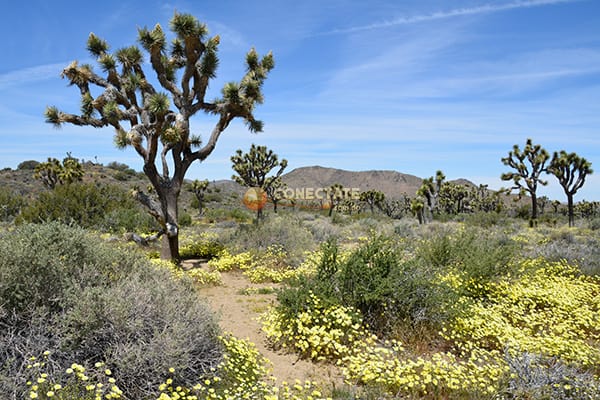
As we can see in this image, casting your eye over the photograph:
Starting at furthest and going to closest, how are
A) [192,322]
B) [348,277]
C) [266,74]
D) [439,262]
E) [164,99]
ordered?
[266,74] → [164,99] → [439,262] → [348,277] → [192,322]

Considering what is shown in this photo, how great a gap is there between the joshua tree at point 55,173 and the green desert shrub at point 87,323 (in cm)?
3388

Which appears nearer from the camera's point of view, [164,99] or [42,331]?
[42,331]

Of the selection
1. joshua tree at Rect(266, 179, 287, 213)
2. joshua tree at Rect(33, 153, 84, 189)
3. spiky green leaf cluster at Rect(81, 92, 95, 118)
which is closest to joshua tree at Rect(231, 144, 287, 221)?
joshua tree at Rect(266, 179, 287, 213)

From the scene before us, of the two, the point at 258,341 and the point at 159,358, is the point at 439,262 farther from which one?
the point at 159,358

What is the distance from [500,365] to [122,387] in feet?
13.3

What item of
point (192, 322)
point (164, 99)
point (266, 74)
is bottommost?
point (192, 322)

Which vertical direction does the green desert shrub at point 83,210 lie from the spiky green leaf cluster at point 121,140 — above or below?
below

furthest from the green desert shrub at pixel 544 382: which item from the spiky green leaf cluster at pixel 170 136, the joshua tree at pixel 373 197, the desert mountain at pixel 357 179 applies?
the desert mountain at pixel 357 179

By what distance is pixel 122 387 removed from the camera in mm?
3500

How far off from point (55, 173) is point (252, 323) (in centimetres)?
3574

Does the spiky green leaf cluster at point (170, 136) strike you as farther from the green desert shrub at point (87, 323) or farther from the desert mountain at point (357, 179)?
the desert mountain at point (357, 179)

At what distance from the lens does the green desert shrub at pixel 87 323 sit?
348cm

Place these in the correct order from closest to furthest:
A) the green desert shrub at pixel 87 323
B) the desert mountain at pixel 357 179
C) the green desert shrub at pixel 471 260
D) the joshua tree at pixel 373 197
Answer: the green desert shrub at pixel 87 323
the green desert shrub at pixel 471 260
the joshua tree at pixel 373 197
the desert mountain at pixel 357 179

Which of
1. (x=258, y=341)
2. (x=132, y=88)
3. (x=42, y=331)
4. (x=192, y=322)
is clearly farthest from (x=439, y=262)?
(x=132, y=88)
